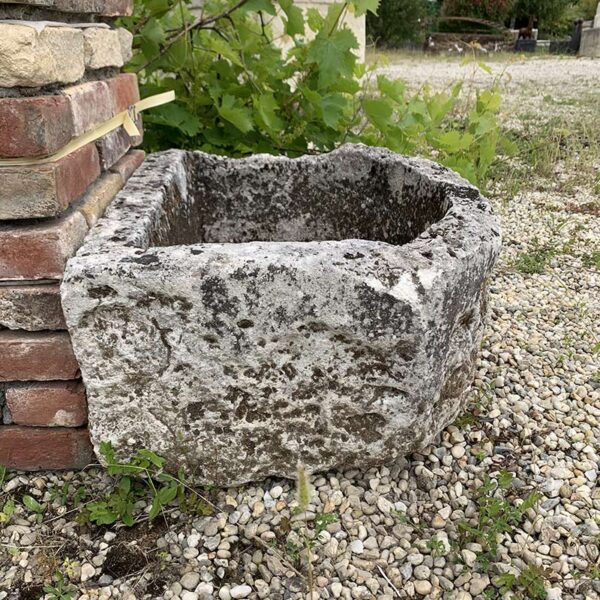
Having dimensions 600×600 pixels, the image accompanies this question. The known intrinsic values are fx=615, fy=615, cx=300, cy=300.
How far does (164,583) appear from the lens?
144 centimetres

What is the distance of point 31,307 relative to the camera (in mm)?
1480

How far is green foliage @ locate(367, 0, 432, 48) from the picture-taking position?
22.0 m

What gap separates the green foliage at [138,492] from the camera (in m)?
1.53

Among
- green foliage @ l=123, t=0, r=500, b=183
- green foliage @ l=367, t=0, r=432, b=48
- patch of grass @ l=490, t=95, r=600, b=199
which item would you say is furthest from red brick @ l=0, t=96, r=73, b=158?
green foliage @ l=367, t=0, r=432, b=48

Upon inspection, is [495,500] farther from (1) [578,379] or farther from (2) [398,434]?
(1) [578,379]

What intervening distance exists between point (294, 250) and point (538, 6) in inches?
1141

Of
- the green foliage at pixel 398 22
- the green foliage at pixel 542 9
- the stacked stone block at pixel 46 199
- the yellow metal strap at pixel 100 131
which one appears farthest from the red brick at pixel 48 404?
the green foliage at pixel 542 9

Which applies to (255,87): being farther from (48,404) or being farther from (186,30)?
(48,404)

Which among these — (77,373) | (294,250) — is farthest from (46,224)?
(294,250)

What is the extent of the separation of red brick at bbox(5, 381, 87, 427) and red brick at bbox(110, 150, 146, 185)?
27.5 inches

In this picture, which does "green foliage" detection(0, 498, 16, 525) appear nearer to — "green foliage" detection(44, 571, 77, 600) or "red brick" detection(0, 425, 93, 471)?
"red brick" detection(0, 425, 93, 471)

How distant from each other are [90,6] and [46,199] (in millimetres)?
647

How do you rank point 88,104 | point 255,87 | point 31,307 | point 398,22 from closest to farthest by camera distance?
point 31,307, point 88,104, point 255,87, point 398,22

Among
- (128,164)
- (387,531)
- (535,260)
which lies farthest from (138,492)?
(535,260)
